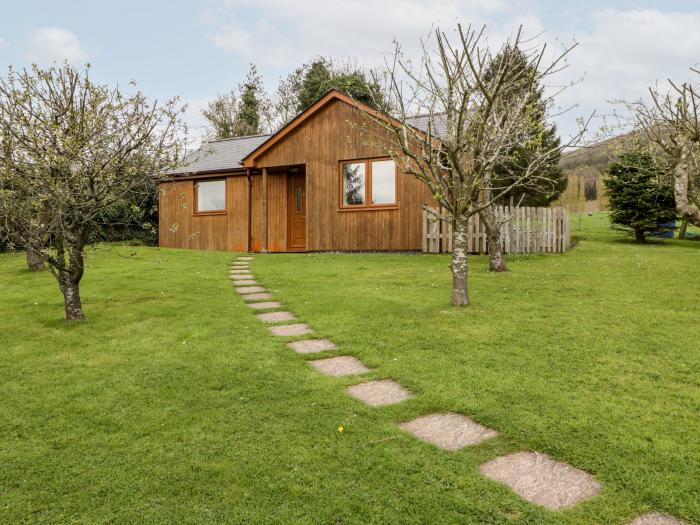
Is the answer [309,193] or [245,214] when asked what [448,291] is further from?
[245,214]

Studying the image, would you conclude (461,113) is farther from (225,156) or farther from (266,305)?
(225,156)

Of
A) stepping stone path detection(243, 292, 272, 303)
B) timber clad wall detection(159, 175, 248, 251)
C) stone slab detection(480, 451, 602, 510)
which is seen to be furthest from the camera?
timber clad wall detection(159, 175, 248, 251)

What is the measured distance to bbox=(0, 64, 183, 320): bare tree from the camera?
6.31m

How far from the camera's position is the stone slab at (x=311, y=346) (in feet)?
17.9

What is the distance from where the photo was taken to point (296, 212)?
18266 millimetres

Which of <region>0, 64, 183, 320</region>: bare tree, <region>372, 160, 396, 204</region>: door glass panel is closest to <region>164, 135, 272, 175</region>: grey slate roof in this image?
<region>372, 160, 396, 204</region>: door glass panel

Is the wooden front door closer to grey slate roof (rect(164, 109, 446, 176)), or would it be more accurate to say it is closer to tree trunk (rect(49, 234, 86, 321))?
grey slate roof (rect(164, 109, 446, 176))

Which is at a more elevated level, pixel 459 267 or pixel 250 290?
pixel 459 267

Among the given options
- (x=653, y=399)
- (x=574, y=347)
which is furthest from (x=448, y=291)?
(x=653, y=399)

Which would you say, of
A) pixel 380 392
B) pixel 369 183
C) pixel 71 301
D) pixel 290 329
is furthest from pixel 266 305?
pixel 369 183

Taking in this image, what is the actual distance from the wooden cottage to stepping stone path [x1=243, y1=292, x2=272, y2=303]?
17.9 ft

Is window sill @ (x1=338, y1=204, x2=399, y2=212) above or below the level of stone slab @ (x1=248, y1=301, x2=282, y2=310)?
above

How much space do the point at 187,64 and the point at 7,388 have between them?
14336 millimetres

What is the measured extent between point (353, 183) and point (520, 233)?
5.76 metres
